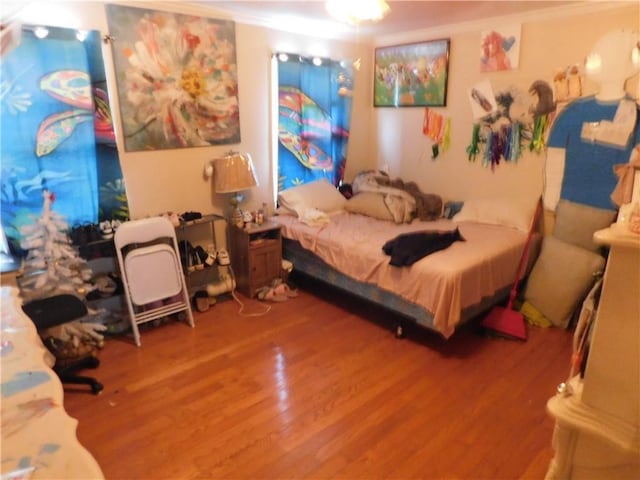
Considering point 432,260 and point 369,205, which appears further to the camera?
point 369,205

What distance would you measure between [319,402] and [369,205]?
6.48 feet

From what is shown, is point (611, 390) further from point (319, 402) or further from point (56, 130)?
point (56, 130)

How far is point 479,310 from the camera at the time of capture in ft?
9.66

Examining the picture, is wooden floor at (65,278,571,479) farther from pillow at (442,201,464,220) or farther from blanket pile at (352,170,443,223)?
pillow at (442,201,464,220)

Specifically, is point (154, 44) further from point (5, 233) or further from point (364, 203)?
point (364, 203)

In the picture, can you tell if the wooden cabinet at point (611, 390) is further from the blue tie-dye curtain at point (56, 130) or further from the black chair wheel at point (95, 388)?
the blue tie-dye curtain at point (56, 130)

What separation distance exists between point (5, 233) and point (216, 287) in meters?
1.47

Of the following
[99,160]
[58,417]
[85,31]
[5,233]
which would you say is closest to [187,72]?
[85,31]

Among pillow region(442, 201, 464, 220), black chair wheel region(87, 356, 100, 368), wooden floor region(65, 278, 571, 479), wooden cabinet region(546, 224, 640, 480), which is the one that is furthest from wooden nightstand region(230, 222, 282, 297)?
wooden cabinet region(546, 224, 640, 480)

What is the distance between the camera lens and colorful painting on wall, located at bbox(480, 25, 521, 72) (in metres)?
3.29

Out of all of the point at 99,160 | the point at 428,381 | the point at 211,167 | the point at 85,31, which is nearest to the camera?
the point at 428,381

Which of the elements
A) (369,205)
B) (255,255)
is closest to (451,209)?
(369,205)

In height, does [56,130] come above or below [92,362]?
above

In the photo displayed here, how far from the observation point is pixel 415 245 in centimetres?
285
